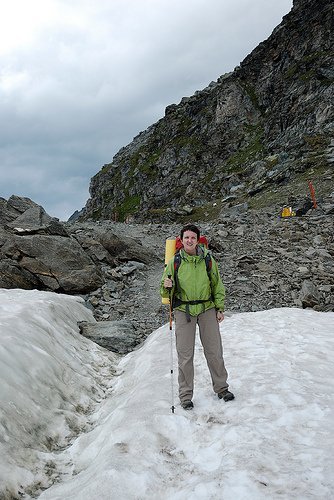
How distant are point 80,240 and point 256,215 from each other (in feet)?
55.9

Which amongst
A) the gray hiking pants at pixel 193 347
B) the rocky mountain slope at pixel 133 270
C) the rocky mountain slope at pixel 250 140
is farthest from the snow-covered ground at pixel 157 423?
the rocky mountain slope at pixel 250 140

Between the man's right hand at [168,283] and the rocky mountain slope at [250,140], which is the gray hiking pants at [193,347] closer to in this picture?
the man's right hand at [168,283]

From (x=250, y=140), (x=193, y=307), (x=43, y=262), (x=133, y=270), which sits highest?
(x=250, y=140)

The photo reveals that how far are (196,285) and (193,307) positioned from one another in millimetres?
419

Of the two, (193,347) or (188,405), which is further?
(193,347)

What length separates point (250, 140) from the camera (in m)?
89.2

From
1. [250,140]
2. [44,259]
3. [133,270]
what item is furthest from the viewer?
[250,140]

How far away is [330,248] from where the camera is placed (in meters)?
21.1

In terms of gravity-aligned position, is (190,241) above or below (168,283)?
above

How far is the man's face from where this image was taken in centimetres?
685

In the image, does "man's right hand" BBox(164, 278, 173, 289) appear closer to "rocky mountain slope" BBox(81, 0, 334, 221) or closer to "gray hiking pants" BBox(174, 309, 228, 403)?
"gray hiking pants" BBox(174, 309, 228, 403)

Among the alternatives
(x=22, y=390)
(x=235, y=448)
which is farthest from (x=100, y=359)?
(x=235, y=448)

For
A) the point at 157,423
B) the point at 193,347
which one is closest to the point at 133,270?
the point at 193,347

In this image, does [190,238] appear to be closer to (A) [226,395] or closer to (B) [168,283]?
(B) [168,283]
